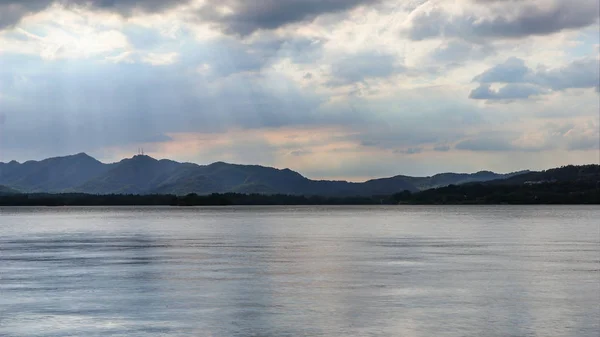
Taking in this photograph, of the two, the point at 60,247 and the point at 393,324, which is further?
the point at 60,247

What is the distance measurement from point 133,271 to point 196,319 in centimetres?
2001

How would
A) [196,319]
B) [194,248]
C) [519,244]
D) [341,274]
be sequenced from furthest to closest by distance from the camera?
[519,244] < [194,248] < [341,274] < [196,319]

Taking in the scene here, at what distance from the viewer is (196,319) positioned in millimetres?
29109

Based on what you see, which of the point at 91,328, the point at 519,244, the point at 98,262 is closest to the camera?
the point at 91,328

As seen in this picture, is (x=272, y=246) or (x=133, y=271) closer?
(x=133, y=271)

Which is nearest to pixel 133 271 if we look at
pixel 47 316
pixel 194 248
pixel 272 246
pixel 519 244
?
pixel 47 316

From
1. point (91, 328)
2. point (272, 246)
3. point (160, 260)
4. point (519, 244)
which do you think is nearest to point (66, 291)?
point (91, 328)

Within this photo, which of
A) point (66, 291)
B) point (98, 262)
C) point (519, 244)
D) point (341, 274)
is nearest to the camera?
point (66, 291)

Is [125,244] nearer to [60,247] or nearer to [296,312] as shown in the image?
[60,247]

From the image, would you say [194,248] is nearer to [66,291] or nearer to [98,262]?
[98,262]

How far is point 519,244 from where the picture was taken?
3036 inches

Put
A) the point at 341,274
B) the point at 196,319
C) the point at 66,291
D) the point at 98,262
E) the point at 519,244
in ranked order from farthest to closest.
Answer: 1. the point at 519,244
2. the point at 98,262
3. the point at 341,274
4. the point at 66,291
5. the point at 196,319

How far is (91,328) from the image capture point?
27.2 m

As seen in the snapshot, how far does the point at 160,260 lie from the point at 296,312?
2789 cm
